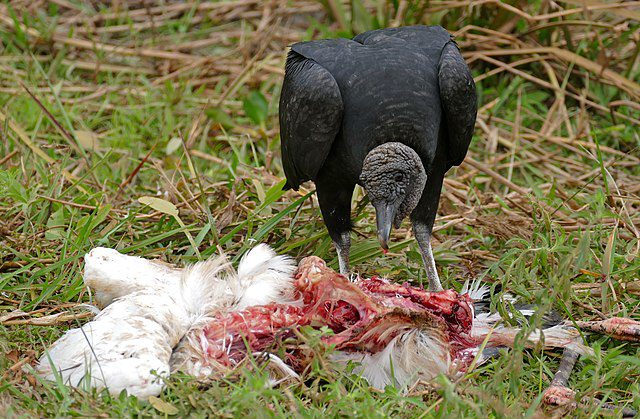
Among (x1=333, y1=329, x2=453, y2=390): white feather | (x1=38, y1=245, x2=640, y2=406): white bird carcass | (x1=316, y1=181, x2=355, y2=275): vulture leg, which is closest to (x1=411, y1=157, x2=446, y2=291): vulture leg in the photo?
(x1=316, y1=181, x2=355, y2=275): vulture leg

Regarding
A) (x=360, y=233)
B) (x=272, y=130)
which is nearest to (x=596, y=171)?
A: (x=360, y=233)

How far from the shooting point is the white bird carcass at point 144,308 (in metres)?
2.83

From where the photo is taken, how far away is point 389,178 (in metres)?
3.49

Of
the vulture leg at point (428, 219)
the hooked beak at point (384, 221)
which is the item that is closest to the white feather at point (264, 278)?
the hooked beak at point (384, 221)

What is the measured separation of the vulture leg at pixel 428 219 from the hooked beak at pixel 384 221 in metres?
0.46

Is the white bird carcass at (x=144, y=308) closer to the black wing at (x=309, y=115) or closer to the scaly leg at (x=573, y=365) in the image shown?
the black wing at (x=309, y=115)

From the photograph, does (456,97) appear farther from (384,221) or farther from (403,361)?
(403,361)

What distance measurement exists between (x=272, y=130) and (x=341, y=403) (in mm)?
3417

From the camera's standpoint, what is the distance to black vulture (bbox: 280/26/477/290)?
3553mm

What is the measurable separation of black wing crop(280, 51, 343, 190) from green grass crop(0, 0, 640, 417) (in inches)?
11.9

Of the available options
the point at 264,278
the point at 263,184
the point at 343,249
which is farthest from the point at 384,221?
the point at 263,184

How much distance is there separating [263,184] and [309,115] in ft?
3.74

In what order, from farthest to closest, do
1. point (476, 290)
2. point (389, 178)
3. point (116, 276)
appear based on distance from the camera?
point (476, 290) < point (389, 178) < point (116, 276)

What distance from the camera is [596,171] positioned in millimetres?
5367
